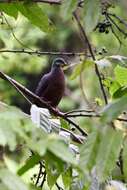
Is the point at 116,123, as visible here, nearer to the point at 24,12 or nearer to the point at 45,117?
the point at 45,117

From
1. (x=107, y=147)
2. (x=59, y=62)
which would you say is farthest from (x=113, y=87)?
(x=59, y=62)

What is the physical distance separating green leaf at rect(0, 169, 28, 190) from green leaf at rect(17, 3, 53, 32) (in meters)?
0.74

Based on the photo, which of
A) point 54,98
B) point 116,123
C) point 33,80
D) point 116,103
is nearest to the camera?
point 116,103

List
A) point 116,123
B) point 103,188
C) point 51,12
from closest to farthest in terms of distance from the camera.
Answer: point 116,123 < point 103,188 < point 51,12

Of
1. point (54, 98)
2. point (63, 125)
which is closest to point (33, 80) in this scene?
point (54, 98)

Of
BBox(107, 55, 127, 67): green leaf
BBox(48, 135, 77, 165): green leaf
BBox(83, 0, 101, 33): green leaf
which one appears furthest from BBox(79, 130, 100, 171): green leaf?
BBox(107, 55, 127, 67): green leaf

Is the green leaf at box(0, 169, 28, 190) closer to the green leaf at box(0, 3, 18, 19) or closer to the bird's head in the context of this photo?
the green leaf at box(0, 3, 18, 19)

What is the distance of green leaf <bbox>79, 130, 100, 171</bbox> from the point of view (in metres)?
1.09

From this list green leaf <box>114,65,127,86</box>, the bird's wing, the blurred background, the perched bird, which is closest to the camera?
green leaf <box>114,65,127,86</box>

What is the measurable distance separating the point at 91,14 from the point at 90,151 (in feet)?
0.89

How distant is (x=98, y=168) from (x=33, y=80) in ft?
30.6

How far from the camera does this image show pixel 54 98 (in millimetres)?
2760

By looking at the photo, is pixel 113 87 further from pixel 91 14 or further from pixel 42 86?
pixel 42 86

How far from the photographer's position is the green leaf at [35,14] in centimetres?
164
